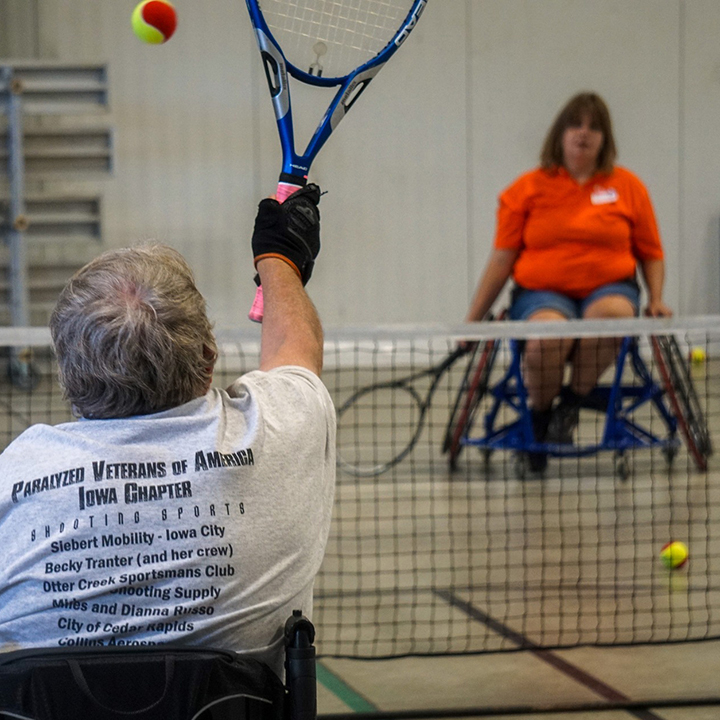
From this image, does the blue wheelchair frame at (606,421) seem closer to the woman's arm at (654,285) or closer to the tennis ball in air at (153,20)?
the woman's arm at (654,285)

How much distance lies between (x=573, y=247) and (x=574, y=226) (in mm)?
100

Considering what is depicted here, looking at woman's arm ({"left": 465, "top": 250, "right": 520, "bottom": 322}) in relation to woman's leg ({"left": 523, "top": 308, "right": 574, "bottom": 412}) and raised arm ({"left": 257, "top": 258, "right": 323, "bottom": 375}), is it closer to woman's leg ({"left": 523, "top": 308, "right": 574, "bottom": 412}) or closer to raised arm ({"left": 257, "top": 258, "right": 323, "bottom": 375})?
woman's leg ({"left": 523, "top": 308, "right": 574, "bottom": 412})

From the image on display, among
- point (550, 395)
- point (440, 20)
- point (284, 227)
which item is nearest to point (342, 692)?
point (284, 227)

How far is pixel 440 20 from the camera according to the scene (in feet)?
28.2

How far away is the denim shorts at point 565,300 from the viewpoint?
4.48 meters

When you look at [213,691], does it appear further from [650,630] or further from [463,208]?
[463,208]

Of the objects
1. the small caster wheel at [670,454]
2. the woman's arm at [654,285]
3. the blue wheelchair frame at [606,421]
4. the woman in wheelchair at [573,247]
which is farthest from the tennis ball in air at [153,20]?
the small caster wheel at [670,454]

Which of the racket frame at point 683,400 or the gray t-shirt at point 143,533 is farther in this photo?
the racket frame at point 683,400

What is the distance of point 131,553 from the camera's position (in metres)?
1.17

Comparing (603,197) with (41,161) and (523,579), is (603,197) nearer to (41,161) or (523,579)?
(523,579)

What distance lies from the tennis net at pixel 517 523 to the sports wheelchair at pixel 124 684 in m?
1.65

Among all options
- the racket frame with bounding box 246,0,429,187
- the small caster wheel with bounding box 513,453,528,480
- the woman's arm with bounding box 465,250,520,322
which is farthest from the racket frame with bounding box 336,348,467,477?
the racket frame with bounding box 246,0,429,187

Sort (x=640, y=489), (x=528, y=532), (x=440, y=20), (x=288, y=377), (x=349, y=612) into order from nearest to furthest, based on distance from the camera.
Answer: (x=288, y=377), (x=349, y=612), (x=528, y=532), (x=640, y=489), (x=440, y=20)

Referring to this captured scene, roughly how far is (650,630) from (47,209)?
680 centimetres
